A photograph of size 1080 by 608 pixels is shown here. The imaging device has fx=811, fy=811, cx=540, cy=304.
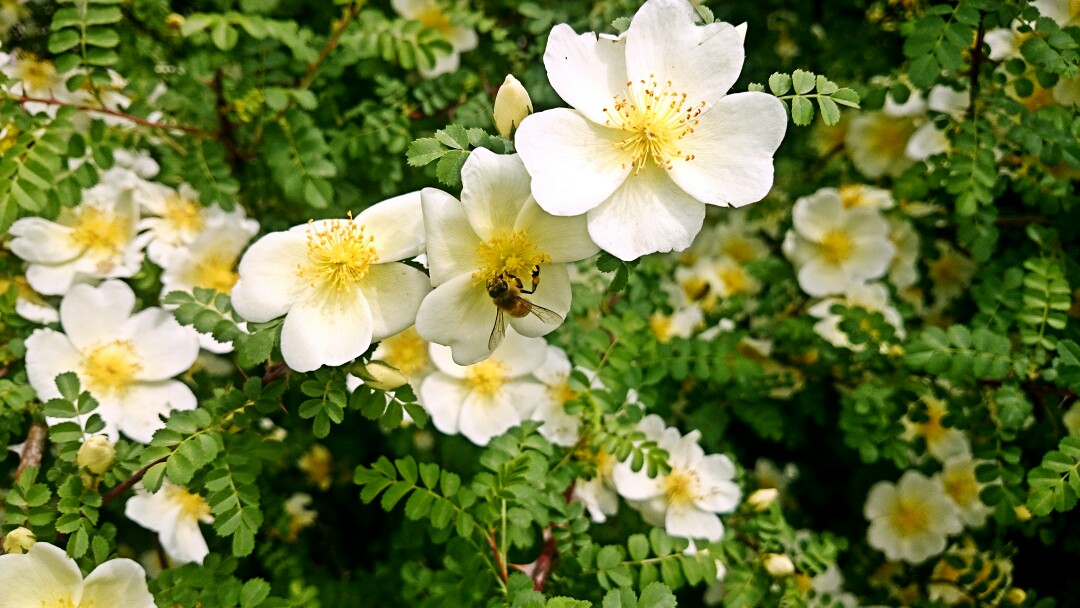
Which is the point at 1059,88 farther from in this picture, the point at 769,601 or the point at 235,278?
the point at 235,278

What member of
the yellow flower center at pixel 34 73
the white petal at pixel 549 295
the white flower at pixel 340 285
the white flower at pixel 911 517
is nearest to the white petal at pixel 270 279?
the white flower at pixel 340 285

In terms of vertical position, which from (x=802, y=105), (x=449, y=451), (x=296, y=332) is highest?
(x=802, y=105)

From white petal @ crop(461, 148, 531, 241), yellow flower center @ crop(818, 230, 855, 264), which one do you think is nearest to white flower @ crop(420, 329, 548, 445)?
white petal @ crop(461, 148, 531, 241)

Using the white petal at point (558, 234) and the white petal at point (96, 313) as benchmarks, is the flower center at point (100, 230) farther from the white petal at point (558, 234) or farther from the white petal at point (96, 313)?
the white petal at point (558, 234)

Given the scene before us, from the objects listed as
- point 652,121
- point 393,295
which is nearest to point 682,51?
point 652,121

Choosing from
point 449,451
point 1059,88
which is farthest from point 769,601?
point 1059,88

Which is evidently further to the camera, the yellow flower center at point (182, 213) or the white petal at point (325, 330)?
the yellow flower center at point (182, 213)

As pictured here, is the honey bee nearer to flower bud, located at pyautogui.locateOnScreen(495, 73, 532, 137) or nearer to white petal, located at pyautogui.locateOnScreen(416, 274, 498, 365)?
white petal, located at pyautogui.locateOnScreen(416, 274, 498, 365)
